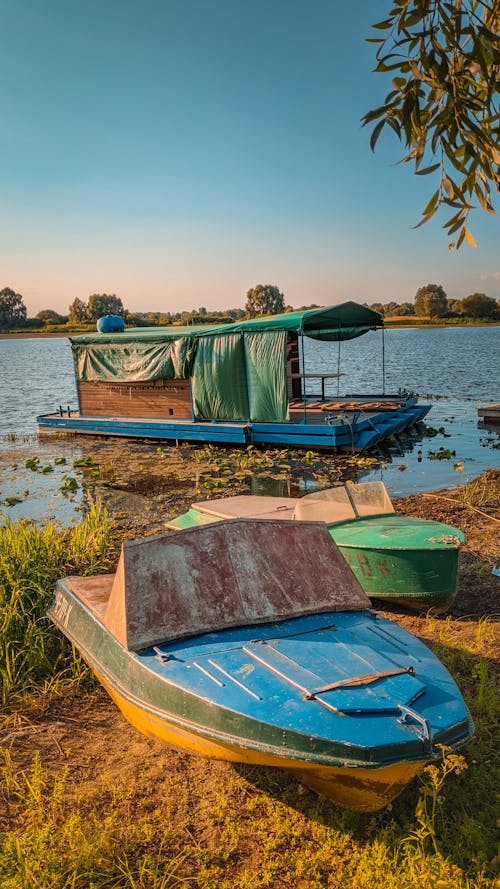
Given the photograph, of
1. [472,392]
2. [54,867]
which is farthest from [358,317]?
[54,867]

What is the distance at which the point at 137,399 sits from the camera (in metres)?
19.4

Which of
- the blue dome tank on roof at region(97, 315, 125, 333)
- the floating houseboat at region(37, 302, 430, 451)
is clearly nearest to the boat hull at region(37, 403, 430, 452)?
the floating houseboat at region(37, 302, 430, 451)

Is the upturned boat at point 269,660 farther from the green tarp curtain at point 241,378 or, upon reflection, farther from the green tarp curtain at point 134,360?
the green tarp curtain at point 134,360

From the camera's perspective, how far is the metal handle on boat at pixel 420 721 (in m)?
3.03

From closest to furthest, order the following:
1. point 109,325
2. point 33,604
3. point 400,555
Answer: point 33,604, point 400,555, point 109,325

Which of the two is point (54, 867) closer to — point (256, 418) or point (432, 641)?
point (432, 641)

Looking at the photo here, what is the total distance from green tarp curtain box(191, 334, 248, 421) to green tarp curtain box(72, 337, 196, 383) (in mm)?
457

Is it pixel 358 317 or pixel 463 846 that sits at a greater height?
pixel 358 317

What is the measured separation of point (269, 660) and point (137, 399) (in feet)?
53.9

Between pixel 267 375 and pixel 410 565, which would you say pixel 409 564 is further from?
pixel 267 375

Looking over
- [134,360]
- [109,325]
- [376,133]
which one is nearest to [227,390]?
[134,360]

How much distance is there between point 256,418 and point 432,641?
11.6 m

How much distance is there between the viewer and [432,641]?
551cm

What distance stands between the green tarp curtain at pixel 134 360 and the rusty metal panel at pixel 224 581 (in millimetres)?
13073
